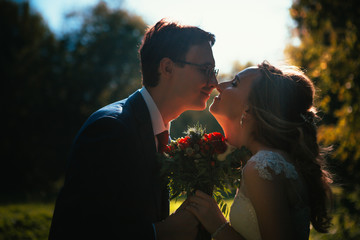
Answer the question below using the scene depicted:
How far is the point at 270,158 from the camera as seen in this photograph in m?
3.11

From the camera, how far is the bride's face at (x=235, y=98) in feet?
11.9

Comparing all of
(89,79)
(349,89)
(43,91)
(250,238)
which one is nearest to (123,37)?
(89,79)

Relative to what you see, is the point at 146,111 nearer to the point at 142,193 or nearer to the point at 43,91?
the point at 142,193

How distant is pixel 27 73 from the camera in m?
23.3

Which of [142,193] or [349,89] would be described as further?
[349,89]

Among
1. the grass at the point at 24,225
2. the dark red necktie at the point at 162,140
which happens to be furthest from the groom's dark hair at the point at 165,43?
the grass at the point at 24,225

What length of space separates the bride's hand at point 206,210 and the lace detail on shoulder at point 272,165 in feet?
1.87

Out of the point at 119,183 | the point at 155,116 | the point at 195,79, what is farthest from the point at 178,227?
the point at 195,79

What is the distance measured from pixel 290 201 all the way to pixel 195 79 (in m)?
1.86

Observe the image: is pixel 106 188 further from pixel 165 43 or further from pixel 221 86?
pixel 165 43

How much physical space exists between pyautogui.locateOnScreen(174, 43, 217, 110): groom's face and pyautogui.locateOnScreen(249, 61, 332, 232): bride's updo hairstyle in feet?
A: 2.43

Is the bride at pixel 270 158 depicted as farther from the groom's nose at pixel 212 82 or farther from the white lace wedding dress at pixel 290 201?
the groom's nose at pixel 212 82

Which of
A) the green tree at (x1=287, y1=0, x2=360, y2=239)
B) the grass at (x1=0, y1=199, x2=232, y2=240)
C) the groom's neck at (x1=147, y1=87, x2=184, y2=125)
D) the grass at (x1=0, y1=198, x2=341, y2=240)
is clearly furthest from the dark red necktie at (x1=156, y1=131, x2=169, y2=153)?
the grass at (x1=0, y1=199, x2=232, y2=240)

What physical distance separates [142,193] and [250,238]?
1154 millimetres
